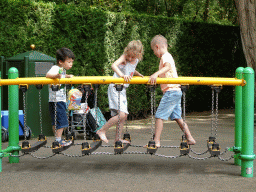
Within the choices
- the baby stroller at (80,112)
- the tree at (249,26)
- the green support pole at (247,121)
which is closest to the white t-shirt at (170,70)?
the green support pole at (247,121)

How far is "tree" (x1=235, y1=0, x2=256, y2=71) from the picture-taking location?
9703 mm

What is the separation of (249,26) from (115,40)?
10.3 ft

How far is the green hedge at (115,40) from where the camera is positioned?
→ 8.69 m

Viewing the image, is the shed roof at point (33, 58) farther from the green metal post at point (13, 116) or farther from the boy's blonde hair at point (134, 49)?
the boy's blonde hair at point (134, 49)

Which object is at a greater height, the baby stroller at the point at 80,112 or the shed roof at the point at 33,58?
the shed roof at the point at 33,58

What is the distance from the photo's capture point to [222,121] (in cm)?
1065

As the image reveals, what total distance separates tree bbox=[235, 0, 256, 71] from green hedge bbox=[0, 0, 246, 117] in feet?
8.33

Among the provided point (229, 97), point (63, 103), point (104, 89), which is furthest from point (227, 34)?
point (63, 103)

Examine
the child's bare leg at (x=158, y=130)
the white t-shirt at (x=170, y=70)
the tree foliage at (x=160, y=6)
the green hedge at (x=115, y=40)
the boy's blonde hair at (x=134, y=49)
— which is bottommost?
the child's bare leg at (x=158, y=130)

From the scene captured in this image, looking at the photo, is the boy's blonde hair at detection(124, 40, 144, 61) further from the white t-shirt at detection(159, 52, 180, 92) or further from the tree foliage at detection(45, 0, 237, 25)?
the tree foliage at detection(45, 0, 237, 25)

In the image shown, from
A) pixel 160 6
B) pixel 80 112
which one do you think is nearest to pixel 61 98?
pixel 80 112

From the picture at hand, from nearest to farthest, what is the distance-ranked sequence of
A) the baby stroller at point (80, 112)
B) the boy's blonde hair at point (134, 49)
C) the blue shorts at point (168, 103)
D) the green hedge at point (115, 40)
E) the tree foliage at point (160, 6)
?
the blue shorts at point (168, 103) < the boy's blonde hair at point (134, 49) < the baby stroller at point (80, 112) < the green hedge at point (115, 40) < the tree foliage at point (160, 6)

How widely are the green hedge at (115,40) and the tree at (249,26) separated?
2538 millimetres

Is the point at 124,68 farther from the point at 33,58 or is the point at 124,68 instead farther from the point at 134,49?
the point at 33,58
